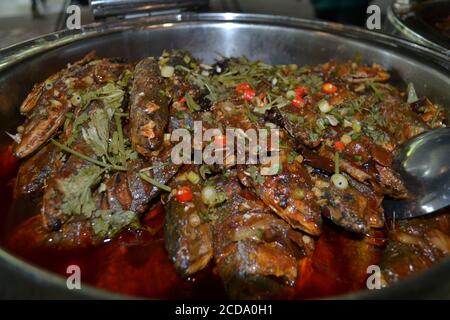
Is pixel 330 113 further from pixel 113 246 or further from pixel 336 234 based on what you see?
pixel 113 246

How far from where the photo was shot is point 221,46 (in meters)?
4.38

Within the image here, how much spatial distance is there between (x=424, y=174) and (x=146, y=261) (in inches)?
82.1

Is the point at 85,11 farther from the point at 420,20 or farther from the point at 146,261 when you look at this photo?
the point at 420,20

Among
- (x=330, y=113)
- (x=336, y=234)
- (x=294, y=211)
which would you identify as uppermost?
(x=330, y=113)

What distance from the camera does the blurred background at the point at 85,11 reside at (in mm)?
5363

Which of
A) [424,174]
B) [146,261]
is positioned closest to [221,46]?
[424,174]

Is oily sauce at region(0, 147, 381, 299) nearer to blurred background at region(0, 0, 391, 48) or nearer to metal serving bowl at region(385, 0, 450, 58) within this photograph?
metal serving bowl at region(385, 0, 450, 58)

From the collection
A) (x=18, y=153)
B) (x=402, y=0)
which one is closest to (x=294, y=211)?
(x=18, y=153)

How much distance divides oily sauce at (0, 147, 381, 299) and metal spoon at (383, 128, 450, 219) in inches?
15.8

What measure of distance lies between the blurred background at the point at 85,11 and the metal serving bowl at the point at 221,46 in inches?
20.5

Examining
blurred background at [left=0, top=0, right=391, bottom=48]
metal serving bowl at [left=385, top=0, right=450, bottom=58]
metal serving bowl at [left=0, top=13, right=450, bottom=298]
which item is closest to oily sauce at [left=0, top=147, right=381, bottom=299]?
metal serving bowl at [left=0, top=13, right=450, bottom=298]

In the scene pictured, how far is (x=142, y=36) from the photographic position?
13.5 ft

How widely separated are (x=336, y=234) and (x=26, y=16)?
19.4 feet

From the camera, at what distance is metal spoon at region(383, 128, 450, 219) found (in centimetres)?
278
